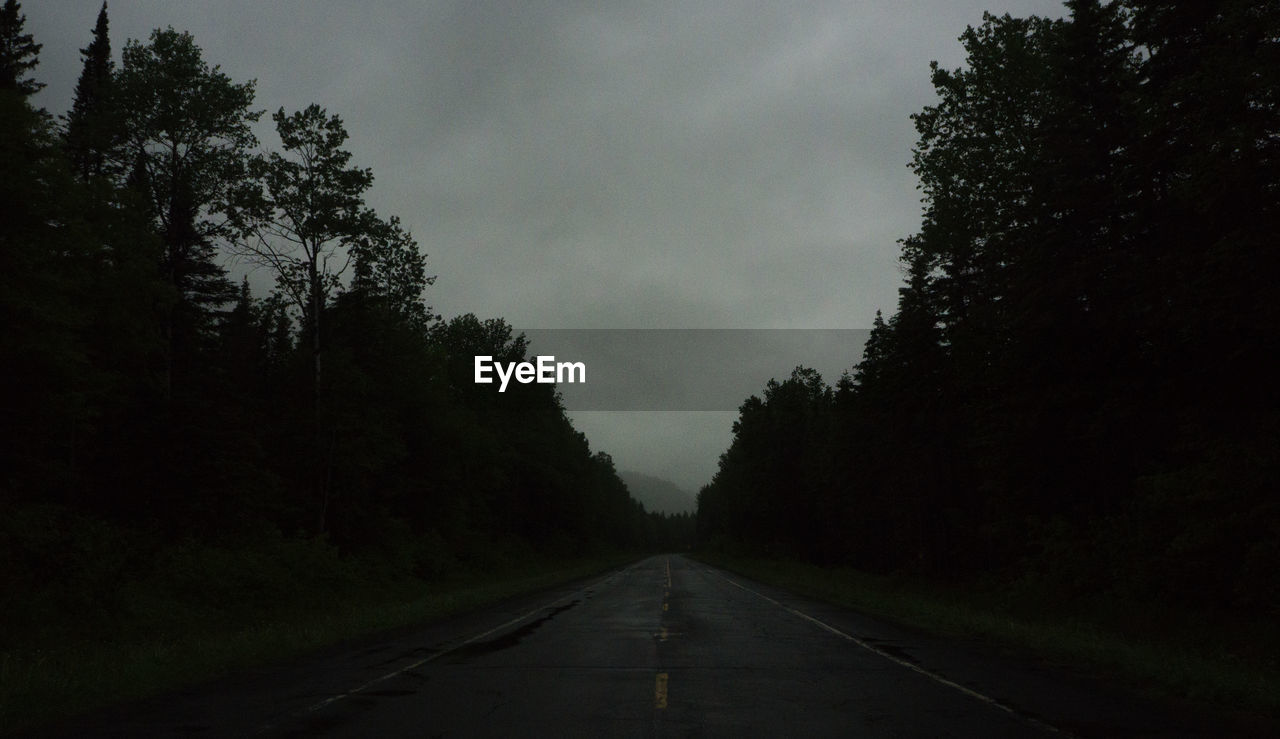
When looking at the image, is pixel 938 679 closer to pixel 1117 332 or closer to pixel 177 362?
pixel 1117 332

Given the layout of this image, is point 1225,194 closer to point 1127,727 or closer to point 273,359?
point 1127,727

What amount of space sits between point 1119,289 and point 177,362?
3409 cm

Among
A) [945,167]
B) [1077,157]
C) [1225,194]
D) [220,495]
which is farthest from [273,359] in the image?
[1225,194]

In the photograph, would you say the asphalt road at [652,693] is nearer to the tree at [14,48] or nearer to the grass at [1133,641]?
the grass at [1133,641]

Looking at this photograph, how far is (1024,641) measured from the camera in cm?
1616

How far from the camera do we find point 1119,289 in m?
20.9

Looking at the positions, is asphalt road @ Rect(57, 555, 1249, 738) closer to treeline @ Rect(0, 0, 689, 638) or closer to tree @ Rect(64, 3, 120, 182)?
treeline @ Rect(0, 0, 689, 638)

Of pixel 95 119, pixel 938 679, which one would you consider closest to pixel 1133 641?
pixel 938 679

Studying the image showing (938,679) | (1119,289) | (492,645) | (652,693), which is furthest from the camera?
(1119,289)

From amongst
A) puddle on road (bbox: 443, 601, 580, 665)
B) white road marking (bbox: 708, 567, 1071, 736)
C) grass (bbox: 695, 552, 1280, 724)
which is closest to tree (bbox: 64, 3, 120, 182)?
puddle on road (bbox: 443, 601, 580, 665)

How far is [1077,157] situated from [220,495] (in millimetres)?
27257

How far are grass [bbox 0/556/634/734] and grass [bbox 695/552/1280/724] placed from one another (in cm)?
1288

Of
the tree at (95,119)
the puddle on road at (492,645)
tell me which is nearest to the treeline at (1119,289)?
the puddle on road at (492,645)

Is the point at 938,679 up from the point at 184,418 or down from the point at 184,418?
down
